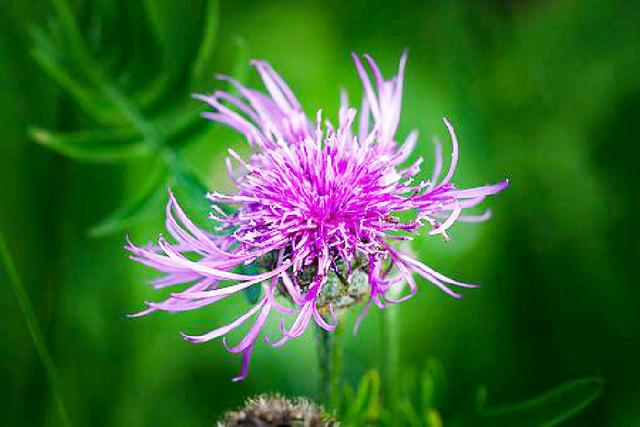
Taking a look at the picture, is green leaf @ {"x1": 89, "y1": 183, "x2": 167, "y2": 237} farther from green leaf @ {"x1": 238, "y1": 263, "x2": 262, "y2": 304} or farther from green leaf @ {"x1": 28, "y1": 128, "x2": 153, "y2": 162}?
green leaf @ {"x1": 238, "y1": 263, "x2": 262, "y2": 304}

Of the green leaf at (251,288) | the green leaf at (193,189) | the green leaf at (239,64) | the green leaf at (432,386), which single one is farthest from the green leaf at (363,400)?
the green leaf at (239,64)

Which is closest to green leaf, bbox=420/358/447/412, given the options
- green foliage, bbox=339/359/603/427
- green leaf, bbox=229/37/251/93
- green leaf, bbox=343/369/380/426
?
green foliage, bbox=339/359/603/427

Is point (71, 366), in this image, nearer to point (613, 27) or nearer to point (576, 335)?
point (576, 335)

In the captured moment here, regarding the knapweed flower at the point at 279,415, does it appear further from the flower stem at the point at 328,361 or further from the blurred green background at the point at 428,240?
the blurred green background at the point at 428,240

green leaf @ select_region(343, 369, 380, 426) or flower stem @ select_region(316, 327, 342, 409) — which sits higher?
flower stem @ select_region(316, 327, 342, 409)

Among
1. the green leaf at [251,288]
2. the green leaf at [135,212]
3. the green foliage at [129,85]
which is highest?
the green foliage at [129,85]

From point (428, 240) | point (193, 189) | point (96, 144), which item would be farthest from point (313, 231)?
point (428, 240)
